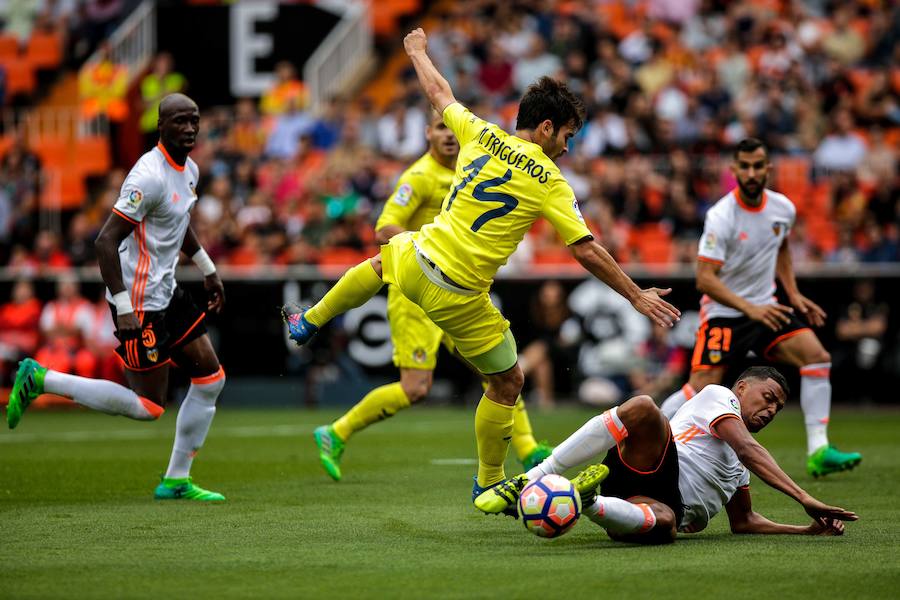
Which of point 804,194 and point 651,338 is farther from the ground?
point 804,194

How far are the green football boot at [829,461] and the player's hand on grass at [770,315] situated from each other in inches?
40.1

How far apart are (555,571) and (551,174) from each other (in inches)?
93.9

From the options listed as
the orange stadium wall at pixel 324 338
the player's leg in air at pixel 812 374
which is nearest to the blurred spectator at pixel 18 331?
the orange stadium wall at pixel 324 338

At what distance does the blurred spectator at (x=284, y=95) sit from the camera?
25984 mm

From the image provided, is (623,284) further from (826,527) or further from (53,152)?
(53,152)

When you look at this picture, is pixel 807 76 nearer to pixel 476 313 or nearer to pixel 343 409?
pixel 343 409

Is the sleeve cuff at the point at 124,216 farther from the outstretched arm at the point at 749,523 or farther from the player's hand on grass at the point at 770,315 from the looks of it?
the player's hand on grass at the point at 770,315

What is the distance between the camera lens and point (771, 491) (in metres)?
10.1

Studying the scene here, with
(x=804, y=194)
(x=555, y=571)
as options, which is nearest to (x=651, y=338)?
(x=804, y=194)

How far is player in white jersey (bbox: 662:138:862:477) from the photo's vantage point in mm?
11109

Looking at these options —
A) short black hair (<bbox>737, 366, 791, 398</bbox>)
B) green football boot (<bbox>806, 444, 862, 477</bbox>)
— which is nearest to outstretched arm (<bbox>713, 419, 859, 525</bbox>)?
short black hair (<bbox>737, 366, 791, 398</bbox>)

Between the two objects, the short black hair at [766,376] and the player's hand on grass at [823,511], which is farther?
the short black hair at [766,376]

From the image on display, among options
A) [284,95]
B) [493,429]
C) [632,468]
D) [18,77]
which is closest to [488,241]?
[493,429]

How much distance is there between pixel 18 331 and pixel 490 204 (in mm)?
13868
